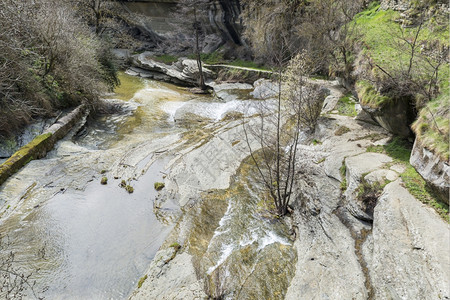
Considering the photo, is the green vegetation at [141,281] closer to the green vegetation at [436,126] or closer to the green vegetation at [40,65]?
the green vegetation at [436,126]

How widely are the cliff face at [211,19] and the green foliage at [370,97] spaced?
19355 mm

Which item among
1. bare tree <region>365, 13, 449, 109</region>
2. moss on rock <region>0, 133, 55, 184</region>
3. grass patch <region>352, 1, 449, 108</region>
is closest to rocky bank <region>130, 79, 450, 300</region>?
grass patch <region>352, 1, 449, 108</region>

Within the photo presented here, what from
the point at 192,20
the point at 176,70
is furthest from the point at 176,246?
the point at 192,20

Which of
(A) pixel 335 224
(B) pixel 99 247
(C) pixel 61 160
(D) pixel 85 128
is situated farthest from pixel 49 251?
(D) pixel 85 128

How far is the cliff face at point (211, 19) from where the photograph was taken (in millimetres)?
24328

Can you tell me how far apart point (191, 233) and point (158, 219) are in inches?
41.9

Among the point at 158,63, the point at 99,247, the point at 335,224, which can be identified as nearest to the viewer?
the point at 335,224

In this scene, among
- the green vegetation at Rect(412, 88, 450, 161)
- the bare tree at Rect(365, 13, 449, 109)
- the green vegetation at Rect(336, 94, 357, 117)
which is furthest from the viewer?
the green vegetation at Rect(336, 94, 357, 117)

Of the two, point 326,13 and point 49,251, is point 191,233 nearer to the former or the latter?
point 49,251

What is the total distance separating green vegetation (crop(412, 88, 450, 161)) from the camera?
4137 millimetres

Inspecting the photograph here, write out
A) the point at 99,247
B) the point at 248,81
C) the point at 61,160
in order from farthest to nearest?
the point at 248,81, the point at 61,160, the point at 99,247

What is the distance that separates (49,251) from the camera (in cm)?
534

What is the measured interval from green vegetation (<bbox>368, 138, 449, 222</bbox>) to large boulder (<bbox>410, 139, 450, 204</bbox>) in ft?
0.45

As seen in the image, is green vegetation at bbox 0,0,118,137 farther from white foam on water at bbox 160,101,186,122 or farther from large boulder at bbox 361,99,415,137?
large boulder at bbox 361,99,415,137
